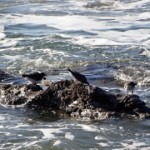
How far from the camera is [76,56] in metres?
16.8

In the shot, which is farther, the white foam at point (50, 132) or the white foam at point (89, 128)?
the white foam at point (89, 128)

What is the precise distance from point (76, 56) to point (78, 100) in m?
6.89

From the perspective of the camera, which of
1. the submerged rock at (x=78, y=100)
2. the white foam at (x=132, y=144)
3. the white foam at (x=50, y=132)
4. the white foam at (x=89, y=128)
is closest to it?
the white foam at (x=132, y=144)

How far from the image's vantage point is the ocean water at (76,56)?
862 centimetres

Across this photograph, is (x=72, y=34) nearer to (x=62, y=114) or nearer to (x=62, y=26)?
(x=62, y=26)

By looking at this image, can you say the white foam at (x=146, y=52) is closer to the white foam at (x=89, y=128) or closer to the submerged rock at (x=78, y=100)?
the submerged rock at (x=78, y=100)

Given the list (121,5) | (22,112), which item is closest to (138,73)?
(22,112)

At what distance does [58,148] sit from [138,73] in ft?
19.9

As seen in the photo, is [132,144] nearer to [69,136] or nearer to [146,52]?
[69,136]

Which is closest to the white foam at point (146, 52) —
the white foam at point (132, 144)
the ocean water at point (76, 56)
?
the ocean water at point (76, 56)

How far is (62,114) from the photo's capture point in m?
9.94

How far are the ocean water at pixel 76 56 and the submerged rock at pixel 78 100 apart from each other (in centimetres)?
24

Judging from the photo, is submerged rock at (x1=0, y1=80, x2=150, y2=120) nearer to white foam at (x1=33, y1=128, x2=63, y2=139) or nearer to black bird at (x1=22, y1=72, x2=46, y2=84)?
white foam at (x1=33, y1=128, x2=63, y2=139)

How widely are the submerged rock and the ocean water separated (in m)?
0.24
